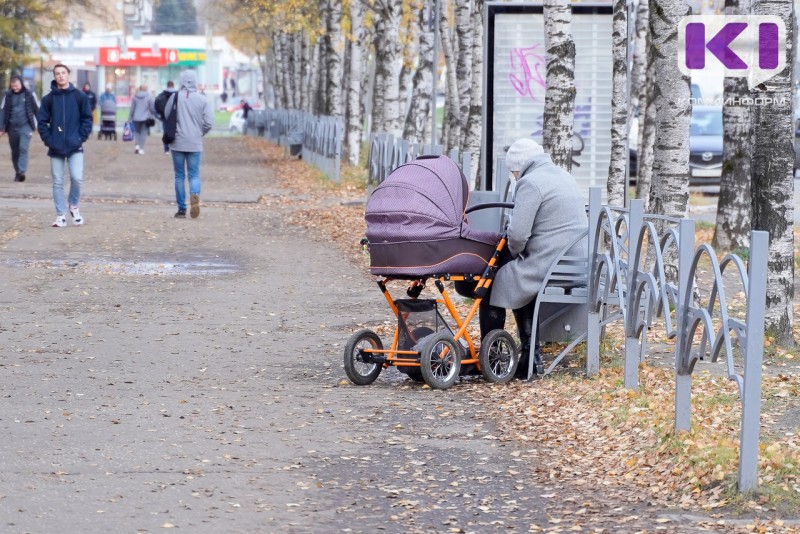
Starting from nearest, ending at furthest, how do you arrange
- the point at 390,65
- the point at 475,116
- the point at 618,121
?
the point at 618,121 < the point at 475,116 < the point at 390,65

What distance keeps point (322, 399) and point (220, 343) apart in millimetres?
2161

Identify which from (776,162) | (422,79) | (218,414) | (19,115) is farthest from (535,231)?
(422,79)

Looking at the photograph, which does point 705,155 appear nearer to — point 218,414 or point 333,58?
point 333,58

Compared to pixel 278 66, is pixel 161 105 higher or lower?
lower

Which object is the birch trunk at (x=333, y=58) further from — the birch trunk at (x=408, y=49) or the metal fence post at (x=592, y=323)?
the metal fence post at (x=592, y=323)

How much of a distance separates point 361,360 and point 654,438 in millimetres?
2367

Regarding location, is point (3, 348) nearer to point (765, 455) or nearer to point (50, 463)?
point (50, 463)

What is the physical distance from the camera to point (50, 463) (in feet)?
22.1

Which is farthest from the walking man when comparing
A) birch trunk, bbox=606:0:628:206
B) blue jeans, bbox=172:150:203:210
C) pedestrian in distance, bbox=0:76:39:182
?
pedestrian in distance, bbox=0:76:39:182

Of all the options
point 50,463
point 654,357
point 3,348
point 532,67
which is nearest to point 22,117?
point 532,67

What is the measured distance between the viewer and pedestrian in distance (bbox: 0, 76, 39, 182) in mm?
24562

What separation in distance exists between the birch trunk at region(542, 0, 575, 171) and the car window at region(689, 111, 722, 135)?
18.0 m

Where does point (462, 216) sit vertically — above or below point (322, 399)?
above

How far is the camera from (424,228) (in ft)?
28.3
